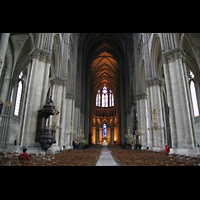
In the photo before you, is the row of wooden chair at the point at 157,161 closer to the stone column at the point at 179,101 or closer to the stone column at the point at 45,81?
the stone column at the point at 179,101

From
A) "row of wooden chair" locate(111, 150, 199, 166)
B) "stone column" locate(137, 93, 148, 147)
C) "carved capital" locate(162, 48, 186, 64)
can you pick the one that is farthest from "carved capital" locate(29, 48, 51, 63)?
"stone column" locate(137, 93, 148, 147)

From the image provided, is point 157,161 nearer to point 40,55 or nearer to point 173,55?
point 173,55

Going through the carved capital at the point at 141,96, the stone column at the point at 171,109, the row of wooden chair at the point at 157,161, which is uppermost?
the carved capital at the point at 141,96

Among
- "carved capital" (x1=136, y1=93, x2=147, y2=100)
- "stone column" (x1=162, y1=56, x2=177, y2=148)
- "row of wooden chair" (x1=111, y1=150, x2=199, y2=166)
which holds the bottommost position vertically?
"row of wooden chair" (x1=111, y1=150, x2=199, y2=166)

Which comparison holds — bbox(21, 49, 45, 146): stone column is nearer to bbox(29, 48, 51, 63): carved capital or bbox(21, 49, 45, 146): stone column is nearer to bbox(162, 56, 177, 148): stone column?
bbox(29, 48, 51, 63): carved capital

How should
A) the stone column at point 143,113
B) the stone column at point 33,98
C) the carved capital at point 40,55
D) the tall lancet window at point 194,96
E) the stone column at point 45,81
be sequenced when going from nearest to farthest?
the stone column at point 33,98 → the stone column at point 45,81 → the carved capital at point 40,55 → the tall lancet window at point 194,96 → the stone column at point 143,113

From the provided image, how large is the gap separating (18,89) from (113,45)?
24.8 m

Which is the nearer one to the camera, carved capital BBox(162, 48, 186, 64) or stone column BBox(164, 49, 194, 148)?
stone column BBox(164, 49, 194, 148)

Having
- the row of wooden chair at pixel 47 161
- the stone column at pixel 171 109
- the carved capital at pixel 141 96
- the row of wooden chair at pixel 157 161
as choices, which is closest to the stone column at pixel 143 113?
the carved capital at pixel 141 96

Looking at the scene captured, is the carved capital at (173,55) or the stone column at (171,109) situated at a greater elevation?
the carved capital at (173,55)
